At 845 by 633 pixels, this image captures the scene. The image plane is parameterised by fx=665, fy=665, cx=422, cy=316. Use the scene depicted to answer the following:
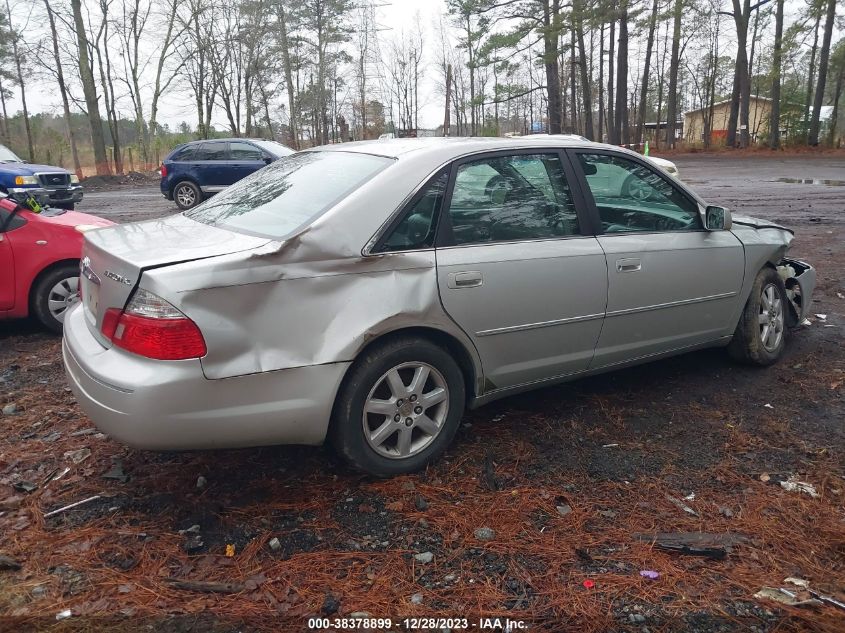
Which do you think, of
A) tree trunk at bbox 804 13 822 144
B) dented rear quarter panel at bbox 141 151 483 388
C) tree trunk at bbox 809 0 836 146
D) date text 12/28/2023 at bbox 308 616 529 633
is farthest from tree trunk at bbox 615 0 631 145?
date text 12/28/2023 at bbox 308 616 529 633

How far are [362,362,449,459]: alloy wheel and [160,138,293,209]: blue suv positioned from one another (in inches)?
543

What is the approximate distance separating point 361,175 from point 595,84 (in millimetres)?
55243

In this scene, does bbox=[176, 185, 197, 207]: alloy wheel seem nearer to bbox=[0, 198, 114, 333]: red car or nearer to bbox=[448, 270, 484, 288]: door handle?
bbox=[0, 198, 114, 333]: red car

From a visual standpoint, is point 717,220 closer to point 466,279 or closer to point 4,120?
point 466,279

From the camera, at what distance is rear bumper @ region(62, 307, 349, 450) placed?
8.75ft

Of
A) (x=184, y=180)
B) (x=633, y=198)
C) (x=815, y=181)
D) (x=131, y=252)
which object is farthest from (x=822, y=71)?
(x=131, y=252)

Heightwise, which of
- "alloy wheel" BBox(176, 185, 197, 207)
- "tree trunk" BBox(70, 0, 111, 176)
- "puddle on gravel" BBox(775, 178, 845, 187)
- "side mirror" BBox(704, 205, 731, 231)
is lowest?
"puddle on gravel" BBox(775, 178, 845, 187)

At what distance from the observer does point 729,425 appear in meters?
3.91

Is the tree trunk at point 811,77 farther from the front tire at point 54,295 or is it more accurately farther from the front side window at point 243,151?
the front tire at point 54,295

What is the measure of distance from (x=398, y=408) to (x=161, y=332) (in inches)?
44.8

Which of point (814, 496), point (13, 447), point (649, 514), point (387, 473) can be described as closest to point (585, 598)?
point (649, 514)


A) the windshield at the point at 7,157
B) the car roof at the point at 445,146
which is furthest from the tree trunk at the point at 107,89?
the car roof at the point at 445,146

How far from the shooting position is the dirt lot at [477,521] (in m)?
2.42

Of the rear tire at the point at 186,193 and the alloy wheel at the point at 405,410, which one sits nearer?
the alloy wheel at the point at 405,410
